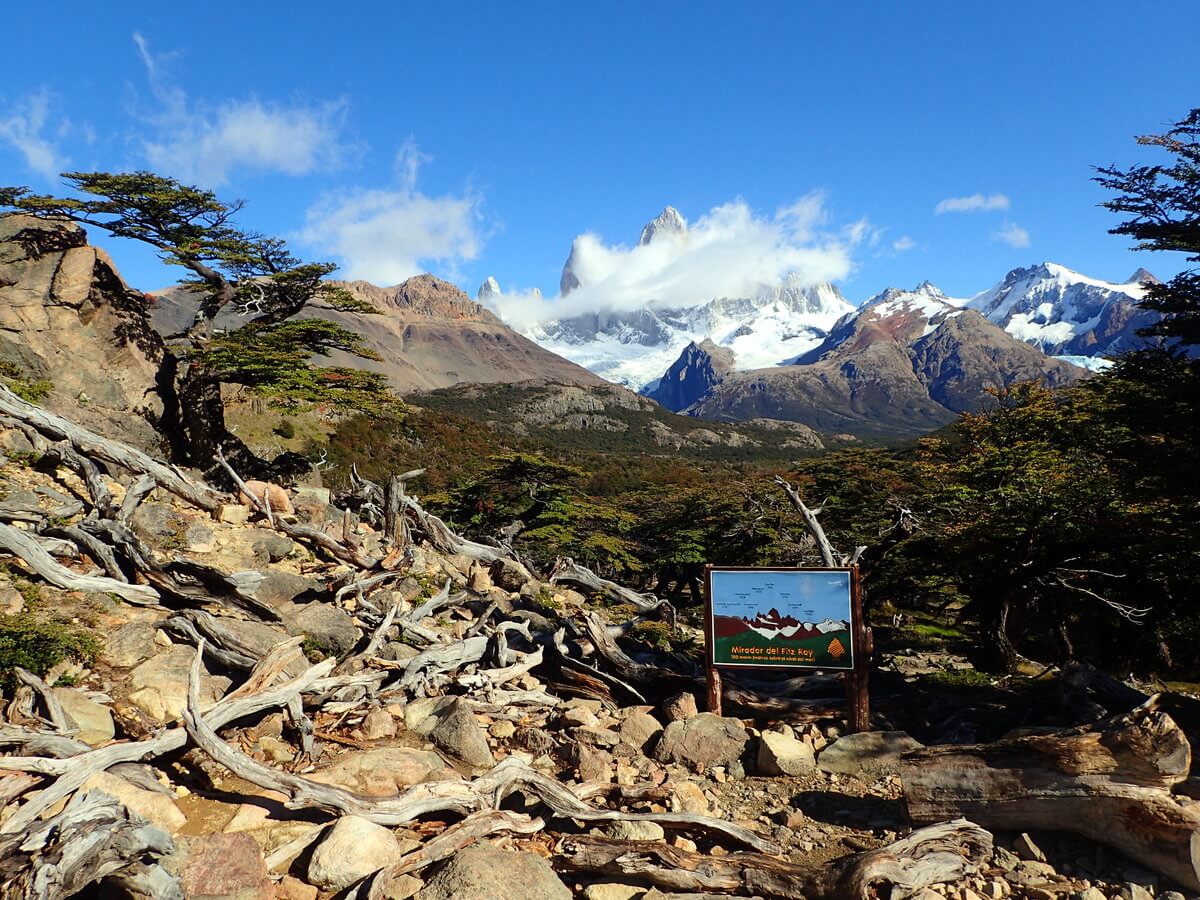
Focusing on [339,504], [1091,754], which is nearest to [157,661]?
[1091,754]

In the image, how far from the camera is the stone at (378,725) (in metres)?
7.72

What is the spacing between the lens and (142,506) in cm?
1256

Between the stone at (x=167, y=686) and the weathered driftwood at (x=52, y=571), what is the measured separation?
1.69 meters

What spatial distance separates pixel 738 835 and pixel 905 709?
176 inches

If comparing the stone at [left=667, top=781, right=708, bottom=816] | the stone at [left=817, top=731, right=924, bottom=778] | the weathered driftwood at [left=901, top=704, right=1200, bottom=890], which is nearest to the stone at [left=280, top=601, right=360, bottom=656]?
the stone at [left=667, top=781, right=708, bottom=816]

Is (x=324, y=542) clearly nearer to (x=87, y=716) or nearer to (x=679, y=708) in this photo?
(x=87, y=716)

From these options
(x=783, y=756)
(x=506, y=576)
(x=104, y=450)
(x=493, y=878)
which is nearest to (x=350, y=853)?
(x=493, y=878)

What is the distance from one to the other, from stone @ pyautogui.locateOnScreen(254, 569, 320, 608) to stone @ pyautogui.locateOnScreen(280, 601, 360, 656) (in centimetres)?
66

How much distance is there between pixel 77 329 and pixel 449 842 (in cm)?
1972

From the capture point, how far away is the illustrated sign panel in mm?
8289

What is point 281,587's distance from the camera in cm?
1076

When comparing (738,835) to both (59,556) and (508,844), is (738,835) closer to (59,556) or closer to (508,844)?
(508,844)

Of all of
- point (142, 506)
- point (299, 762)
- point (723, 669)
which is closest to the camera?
point (299, 762)

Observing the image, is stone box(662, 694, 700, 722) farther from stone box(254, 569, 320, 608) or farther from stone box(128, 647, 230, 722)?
stone box(254, 569, 320, 608)
